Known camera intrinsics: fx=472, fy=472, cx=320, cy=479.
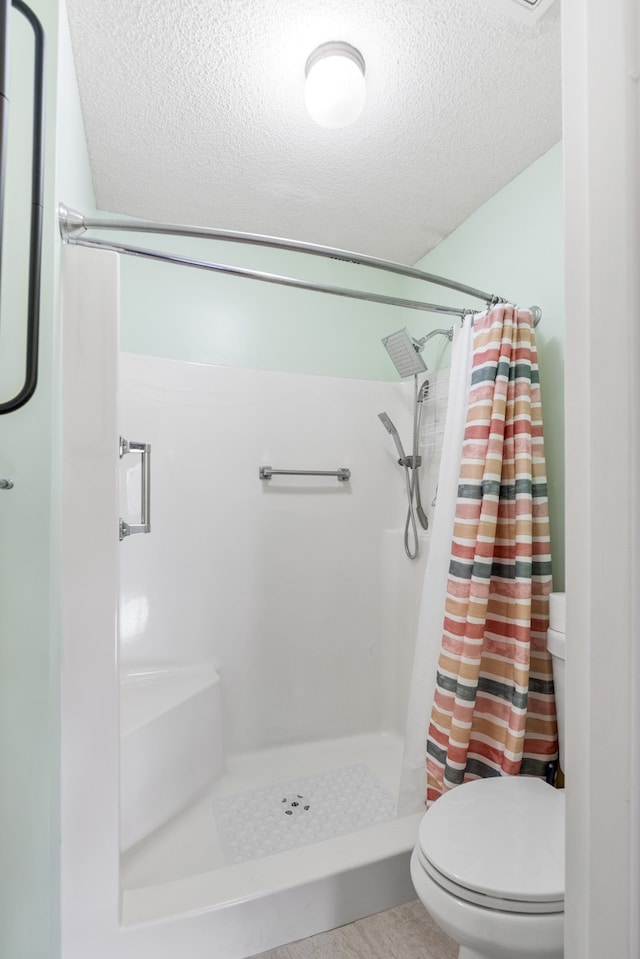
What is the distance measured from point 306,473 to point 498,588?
973 millimetres

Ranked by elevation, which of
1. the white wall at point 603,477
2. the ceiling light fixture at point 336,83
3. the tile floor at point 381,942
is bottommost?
the tile floor at point 381,942

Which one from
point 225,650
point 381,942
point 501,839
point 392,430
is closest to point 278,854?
point 381,942

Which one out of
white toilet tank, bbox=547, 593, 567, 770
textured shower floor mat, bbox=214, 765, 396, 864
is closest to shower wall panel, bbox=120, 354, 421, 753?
textured shower floor mat, bbox=214, 765, 396, 864

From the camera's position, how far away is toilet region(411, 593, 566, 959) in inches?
35.5

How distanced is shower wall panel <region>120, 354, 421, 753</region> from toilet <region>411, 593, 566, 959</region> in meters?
1.03

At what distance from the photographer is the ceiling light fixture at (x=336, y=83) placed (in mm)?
1322

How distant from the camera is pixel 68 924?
42.8 inches

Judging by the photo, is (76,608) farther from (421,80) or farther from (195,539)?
(421,80)

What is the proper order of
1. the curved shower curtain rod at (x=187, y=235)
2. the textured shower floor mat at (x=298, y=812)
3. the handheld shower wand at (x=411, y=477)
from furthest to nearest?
1. the handheld shower wand at (x=411, y=477)
2. the textured shower floor mat at (x=298, y=812)
3. the curved shower curtain rod at (x=187, y=235)

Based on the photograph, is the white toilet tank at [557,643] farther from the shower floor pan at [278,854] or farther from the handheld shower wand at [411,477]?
the handheld shower wand at [411,477]

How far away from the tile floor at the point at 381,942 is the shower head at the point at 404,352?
1.83m

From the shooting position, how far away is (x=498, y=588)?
1537 mm

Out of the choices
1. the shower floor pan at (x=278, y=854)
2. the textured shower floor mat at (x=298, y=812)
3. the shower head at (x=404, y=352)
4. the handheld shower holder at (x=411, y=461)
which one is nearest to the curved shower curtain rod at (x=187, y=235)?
the shower head at (x=404, y=352)

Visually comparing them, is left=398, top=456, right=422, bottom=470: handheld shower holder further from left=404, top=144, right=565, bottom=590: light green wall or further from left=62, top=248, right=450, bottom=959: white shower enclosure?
left=404, top=144, right=565, bottom=590: light green wall
